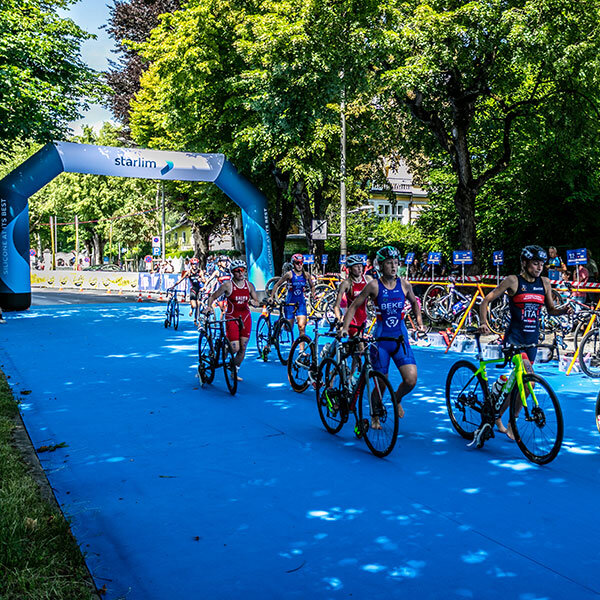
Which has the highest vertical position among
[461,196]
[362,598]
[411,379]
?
[461,196]

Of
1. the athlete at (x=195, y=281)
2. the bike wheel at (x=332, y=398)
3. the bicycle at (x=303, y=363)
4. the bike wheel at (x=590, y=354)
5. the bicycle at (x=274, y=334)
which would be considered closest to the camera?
the bike wheel at (x=332, y=398)

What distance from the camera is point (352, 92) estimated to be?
20172mm

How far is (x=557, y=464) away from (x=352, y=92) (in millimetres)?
15904

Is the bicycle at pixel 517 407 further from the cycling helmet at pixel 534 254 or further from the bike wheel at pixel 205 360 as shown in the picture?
the bike wheel at pixel 205 360

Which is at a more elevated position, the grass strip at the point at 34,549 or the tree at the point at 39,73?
the tree at the point at 39,73

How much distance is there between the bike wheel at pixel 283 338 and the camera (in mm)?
11445

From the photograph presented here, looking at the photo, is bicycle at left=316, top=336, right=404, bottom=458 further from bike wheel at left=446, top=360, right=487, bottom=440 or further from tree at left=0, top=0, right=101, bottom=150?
tree at left=0, top=0, right=101, bottom=150

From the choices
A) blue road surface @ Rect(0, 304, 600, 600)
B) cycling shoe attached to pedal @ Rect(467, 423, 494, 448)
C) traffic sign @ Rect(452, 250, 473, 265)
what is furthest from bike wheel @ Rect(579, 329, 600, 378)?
traffic sign @ Rect(452, 250, 473, 265)

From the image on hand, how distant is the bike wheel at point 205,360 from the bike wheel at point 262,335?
241 centimetres

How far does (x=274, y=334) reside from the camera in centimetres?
1229

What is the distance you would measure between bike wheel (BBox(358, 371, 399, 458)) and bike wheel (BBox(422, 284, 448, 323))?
11.1 metres

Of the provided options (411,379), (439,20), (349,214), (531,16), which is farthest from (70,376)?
(349,214)

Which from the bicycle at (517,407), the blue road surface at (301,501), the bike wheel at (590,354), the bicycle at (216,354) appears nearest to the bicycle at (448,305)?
the bike wheel at (590,354)

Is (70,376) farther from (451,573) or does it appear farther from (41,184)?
(41,184)
